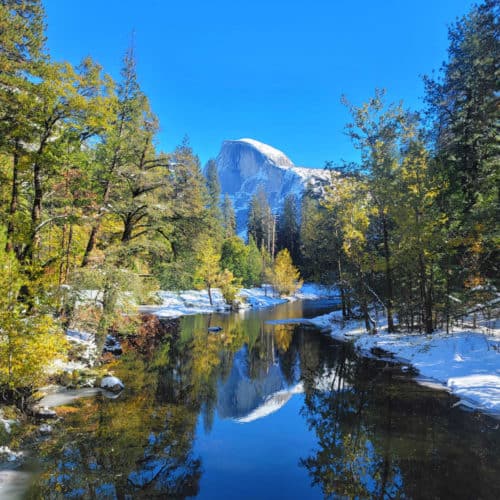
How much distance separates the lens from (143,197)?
57.7 feet

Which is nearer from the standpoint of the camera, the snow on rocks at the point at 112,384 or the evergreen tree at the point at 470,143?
the snow on rocks at the point at 112,384

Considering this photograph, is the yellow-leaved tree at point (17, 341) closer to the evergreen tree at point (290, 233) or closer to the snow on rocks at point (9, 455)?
the snow on rocks at point (9, 455)

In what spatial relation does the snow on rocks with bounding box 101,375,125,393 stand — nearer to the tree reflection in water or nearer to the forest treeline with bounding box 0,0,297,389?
the forest treeline with bounding box 0,0,297,389

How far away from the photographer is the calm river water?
6.85 meters

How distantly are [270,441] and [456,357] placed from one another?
32.2 feet

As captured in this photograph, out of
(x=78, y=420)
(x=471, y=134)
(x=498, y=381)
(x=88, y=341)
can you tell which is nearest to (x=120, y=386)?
(x=78, y=420)

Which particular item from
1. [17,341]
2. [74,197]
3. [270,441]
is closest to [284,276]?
[74,197]

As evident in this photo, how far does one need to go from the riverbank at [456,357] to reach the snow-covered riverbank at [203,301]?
13.4 meters

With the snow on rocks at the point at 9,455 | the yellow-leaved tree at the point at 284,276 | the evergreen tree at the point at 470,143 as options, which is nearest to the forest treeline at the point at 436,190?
the evergreen tree at the point at 470,143

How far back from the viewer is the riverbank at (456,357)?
1150cm

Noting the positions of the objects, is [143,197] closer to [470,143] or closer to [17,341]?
[17,341]

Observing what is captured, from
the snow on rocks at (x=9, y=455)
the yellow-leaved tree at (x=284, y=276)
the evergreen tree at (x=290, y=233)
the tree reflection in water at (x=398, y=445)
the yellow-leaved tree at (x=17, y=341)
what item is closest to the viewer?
the tree reflection in water at (x=398, y=445)

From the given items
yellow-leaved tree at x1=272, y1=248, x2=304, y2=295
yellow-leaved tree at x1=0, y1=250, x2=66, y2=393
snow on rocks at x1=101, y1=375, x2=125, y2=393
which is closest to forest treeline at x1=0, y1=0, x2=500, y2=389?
yellow-leaved tree at x1=0, y1=250, x2=66, y2=393

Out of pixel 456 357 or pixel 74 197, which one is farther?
pixel 74 197
